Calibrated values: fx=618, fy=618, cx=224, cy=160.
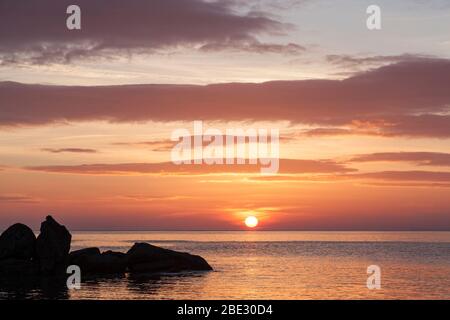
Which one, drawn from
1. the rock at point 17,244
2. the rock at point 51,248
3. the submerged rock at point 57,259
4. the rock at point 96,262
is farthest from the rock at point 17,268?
the rock at point 96,262

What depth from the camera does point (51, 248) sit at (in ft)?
259

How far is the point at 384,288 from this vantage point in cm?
6619

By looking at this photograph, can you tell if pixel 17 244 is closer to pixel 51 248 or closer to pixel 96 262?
pixel 51 248

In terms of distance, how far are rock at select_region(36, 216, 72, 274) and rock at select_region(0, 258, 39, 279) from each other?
1088mm

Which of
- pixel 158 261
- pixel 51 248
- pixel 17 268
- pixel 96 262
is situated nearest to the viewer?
pixel 17 268

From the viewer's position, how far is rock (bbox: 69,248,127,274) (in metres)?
82.2

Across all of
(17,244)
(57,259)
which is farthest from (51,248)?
(17,244)

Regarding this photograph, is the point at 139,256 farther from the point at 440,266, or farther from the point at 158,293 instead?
the point at 440,266

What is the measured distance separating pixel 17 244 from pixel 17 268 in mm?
3491

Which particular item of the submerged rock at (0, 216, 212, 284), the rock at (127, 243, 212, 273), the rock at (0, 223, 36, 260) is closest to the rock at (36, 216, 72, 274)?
the submerged rock at (0, 216, 212, 284)

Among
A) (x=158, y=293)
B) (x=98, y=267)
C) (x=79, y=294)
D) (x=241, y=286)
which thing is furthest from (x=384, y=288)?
(x=98, y=267)

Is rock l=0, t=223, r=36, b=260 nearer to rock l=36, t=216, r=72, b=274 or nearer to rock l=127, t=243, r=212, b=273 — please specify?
rock l=36, t=216, r=72, b=274

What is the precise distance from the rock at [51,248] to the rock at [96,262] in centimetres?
276
